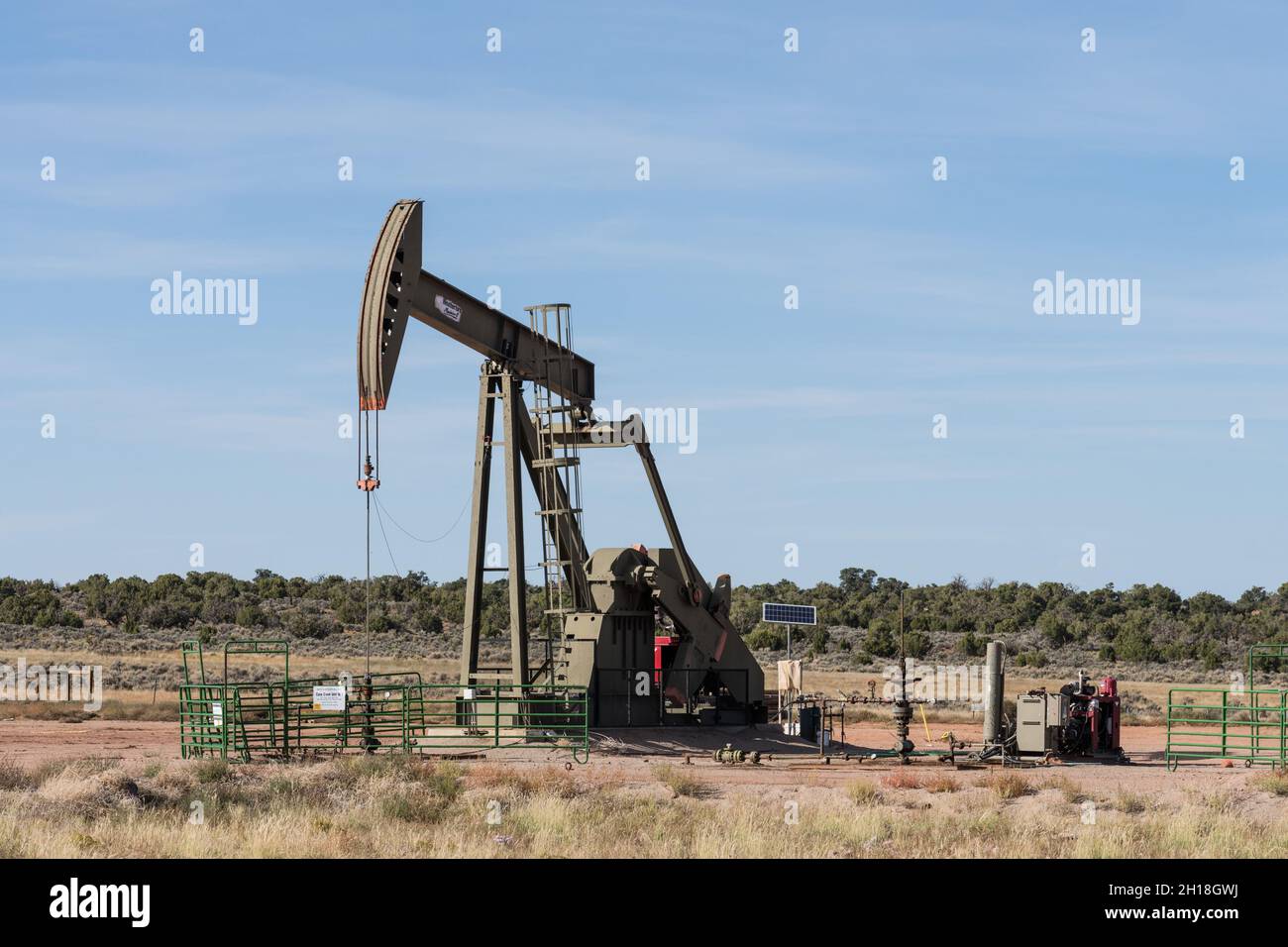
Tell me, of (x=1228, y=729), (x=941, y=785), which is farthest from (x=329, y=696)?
(x=1228, y=729)

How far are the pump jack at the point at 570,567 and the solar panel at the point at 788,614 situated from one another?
142 cm

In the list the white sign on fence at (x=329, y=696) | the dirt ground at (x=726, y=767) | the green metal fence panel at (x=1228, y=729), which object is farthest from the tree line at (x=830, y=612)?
the white sign on fence at (x=329, y=696)

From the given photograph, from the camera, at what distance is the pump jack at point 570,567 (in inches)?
1027

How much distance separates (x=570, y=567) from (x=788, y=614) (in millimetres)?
3886

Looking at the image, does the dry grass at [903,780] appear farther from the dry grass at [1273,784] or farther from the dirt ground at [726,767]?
the dry grass at [1273,784]

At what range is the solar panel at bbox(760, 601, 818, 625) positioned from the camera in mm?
28500

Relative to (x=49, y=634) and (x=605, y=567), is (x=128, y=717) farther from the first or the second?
(x=49, y=634)

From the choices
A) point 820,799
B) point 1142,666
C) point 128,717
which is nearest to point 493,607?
point 1142,666

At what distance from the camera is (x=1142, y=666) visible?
5953 cm

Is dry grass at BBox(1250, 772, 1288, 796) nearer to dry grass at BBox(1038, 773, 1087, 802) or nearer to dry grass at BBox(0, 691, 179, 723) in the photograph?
dry grass at BBox(1038, 773, 1087, 802)

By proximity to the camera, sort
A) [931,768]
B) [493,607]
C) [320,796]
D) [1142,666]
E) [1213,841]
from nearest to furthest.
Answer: [1213,841]
[320,796]
[931,768]
[1142,666]
[493,607]
